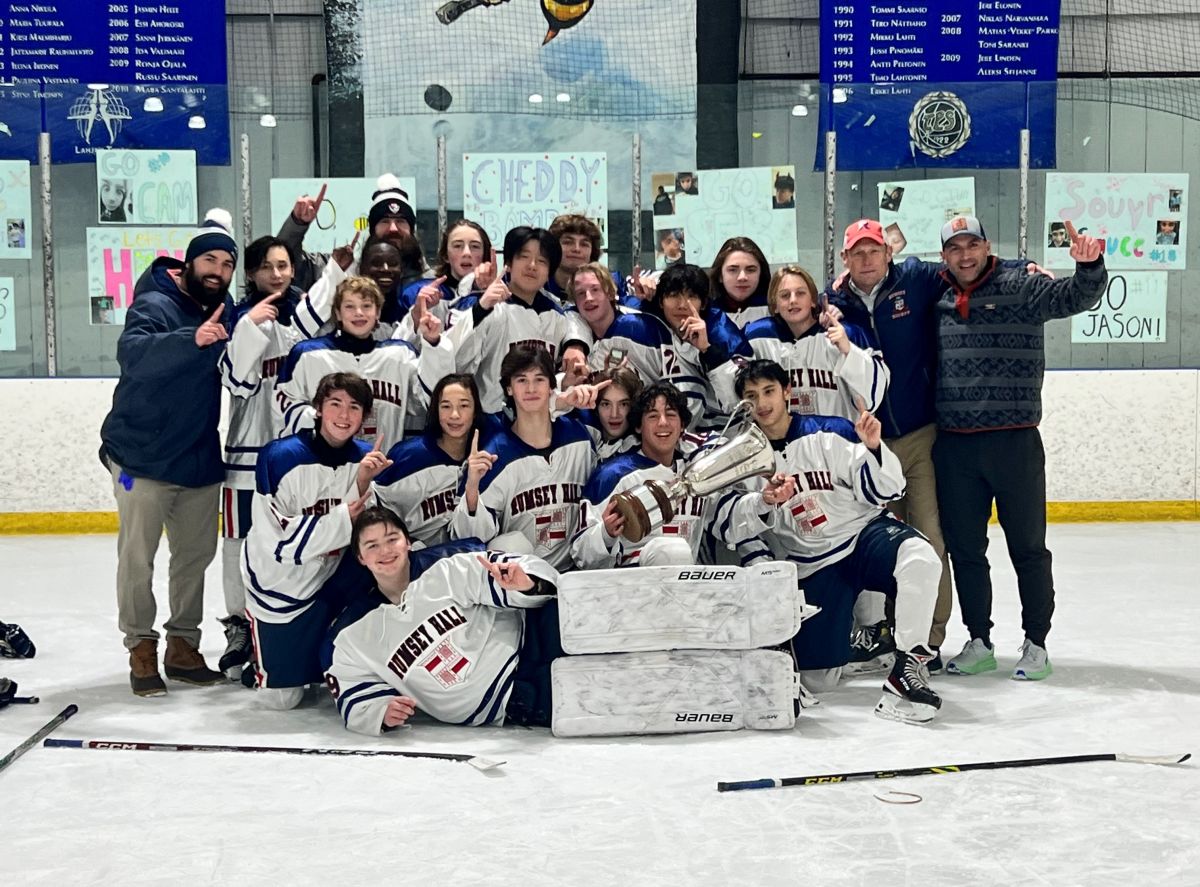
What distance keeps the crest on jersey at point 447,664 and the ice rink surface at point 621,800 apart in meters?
0.15

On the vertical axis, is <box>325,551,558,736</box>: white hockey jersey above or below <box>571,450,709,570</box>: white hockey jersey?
below

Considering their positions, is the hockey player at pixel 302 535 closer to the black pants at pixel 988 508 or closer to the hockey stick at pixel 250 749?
the hockey stick at pixel 250 749

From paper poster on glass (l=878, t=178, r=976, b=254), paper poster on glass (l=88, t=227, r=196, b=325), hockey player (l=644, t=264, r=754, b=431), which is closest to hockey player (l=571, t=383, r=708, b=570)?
hockey player (l=644, t=264, r=754, b=431)

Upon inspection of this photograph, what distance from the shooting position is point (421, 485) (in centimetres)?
383

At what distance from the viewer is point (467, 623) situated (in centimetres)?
351

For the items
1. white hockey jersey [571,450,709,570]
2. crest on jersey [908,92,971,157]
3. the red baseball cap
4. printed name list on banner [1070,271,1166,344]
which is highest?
crest on jersey [908,92,971,157]

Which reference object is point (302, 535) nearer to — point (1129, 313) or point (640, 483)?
point (640, 483)

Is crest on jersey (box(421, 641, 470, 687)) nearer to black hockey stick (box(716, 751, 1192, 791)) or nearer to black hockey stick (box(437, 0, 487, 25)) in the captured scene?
black hockey stick (box(716, 751, 1192, 791))

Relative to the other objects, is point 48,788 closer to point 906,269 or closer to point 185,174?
point 906,269

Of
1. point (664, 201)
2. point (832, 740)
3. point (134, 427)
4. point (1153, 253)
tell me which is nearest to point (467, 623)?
point (832, 740)

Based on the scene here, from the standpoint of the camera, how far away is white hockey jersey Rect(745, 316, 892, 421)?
4.16 m

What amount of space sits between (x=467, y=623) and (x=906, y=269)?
1832 mm

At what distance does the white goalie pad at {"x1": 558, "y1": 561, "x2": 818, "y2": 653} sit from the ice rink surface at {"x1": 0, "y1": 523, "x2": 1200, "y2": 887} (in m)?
0.24

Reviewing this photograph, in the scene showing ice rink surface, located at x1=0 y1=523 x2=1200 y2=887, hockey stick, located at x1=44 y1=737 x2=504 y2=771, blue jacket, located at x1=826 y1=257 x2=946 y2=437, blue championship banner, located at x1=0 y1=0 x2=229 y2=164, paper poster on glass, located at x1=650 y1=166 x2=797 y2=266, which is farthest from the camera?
blue championship banner, located at x1=0 y1=0 x2=229 y2=164
